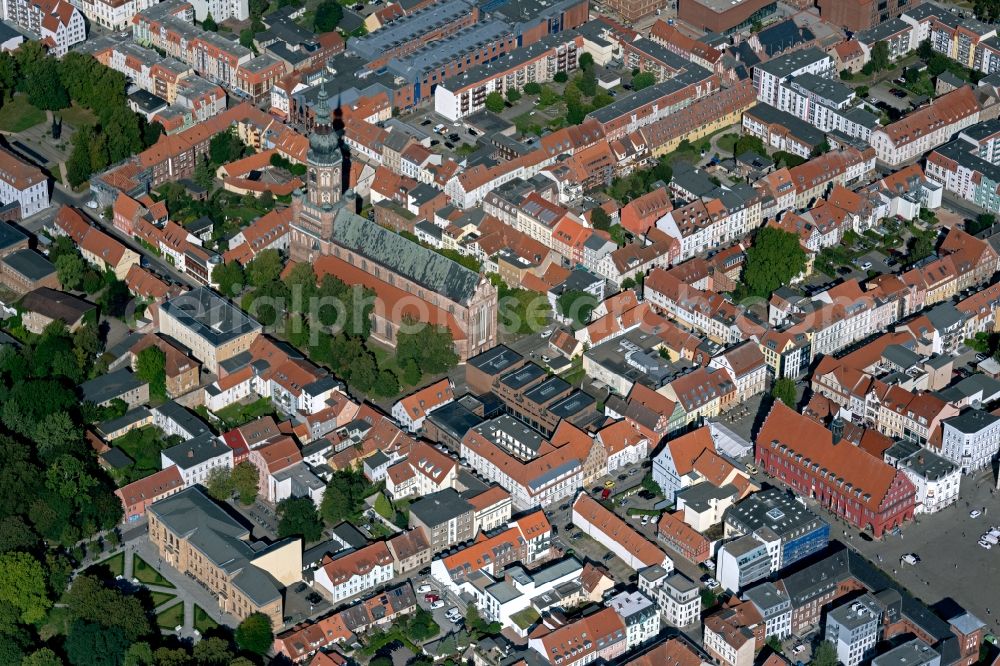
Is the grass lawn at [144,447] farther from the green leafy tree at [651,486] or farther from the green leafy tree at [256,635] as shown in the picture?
the green leafy tree at [651,486]

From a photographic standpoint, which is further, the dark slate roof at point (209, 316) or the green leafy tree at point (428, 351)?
the dark slate roof at point (209, 316)

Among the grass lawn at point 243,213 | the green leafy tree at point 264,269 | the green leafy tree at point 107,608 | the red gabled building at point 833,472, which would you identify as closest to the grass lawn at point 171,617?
the green leafy tree at point 107,608

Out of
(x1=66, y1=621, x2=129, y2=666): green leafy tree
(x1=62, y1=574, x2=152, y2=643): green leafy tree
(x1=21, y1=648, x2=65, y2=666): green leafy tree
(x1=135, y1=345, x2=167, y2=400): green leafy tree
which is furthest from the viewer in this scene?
(x1=135, y1=345, x2=167, y2=400): green leafy tree

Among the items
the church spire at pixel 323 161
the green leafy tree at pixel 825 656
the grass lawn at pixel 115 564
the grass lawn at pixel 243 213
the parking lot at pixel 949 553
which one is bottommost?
the grass lawn at pixel 115 564

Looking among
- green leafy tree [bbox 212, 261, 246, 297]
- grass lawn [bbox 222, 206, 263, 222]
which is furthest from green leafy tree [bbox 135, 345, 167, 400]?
grass lawn [bbox 222, 206, 263, 222]

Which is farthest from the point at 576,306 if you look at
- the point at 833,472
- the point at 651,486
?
the point at 833,472

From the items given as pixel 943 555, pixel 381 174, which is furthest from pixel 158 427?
pixel 943 555

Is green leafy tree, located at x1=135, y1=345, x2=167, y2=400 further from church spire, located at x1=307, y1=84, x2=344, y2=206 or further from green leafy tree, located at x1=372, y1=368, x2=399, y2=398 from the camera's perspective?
church spire, located at x1=307, y1=84, x2=344, y2=206
